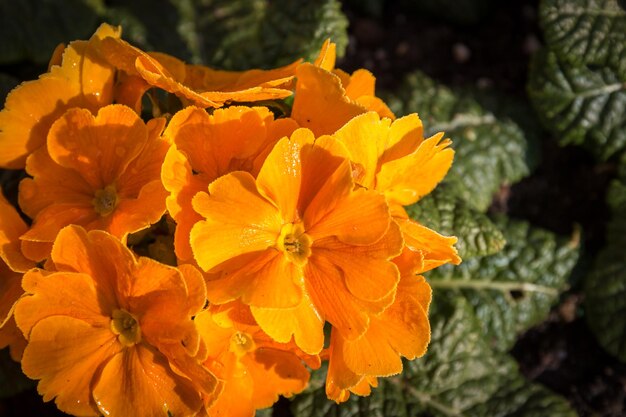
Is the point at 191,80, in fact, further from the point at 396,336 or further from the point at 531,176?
the point at 531,176

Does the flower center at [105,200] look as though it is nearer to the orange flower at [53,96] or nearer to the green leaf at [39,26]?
the orange flower at [53,96]

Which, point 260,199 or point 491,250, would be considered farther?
point 491,250

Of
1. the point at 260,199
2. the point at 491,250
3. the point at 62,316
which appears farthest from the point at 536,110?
the point at 62,316

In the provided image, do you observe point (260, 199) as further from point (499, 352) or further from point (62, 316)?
point (499, 352)

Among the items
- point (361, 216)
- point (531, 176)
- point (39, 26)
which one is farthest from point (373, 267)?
point (531, 176)

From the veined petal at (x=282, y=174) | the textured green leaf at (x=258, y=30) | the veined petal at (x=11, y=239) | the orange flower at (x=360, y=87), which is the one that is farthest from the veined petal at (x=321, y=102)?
the textured green leaf at (x=258, y=30)

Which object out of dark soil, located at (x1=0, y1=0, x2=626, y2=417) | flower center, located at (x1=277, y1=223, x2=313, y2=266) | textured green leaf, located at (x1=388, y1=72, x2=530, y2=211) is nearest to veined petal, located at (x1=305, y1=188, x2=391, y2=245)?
flower center, located at (x1=277, y1=223, x2=313, y2=266)

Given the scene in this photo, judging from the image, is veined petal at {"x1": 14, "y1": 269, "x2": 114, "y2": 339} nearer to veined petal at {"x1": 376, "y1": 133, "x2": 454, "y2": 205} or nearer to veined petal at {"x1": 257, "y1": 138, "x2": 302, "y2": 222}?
veined petal at {"x1": 257, "y1": 138, "x2": 302, "y2": 222}

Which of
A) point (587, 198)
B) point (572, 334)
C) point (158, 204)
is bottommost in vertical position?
point (572, 334)
